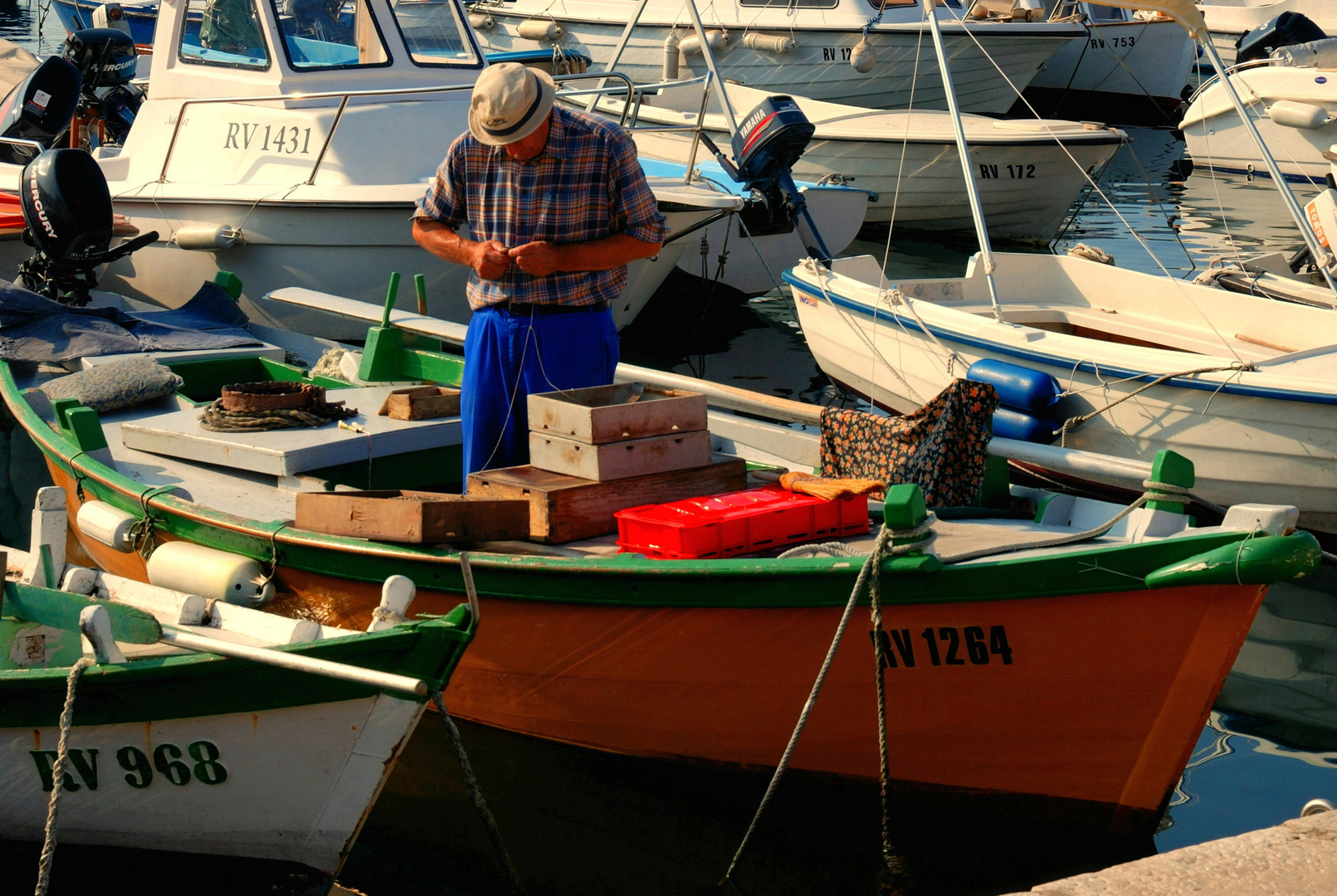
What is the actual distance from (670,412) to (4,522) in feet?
15.5

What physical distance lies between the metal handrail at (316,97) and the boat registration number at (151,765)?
602 centimetres

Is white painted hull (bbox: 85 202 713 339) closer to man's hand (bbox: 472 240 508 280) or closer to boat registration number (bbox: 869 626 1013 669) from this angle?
man's hand (bbox: 472 240 508 280)

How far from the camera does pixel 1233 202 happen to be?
1867cm

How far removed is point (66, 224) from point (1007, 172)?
Result: 9.89 meters

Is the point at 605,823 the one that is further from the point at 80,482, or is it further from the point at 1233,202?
the point at 1233,202

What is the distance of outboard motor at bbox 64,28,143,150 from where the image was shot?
1278 centimetres

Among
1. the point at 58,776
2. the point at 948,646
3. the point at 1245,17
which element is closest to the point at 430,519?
the point at 58,776

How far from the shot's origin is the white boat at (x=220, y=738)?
12.5 feet

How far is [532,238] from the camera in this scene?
4836 millimetres

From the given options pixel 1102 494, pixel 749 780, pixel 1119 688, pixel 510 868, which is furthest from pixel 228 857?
pixel 1102 494

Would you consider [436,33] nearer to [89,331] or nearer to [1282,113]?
[89,331]

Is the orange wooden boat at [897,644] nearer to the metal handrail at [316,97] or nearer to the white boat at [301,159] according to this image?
the white boat at [301,159]

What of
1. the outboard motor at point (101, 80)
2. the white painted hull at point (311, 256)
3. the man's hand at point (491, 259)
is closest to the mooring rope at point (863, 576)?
the man's hand at point (491, 259)

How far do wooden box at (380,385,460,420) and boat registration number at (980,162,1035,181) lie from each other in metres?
9.90
